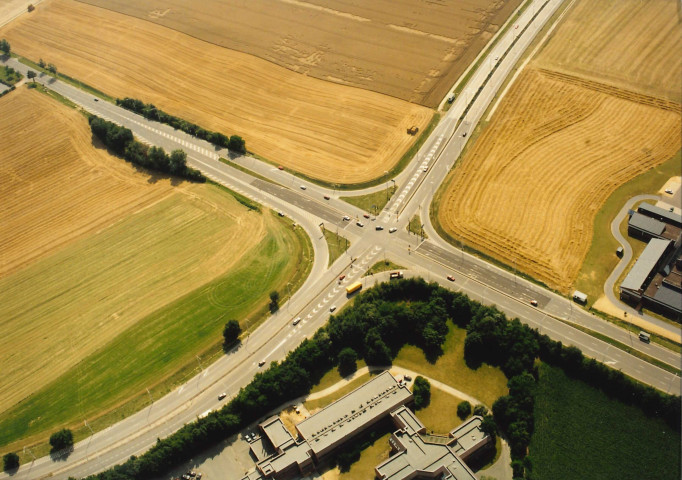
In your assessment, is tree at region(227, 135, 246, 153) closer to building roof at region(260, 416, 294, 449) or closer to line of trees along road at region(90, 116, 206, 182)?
line of trees along road at region(90, 116, 206, 182)

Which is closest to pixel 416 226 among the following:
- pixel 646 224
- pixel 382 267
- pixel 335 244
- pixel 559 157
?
pixel 382 267

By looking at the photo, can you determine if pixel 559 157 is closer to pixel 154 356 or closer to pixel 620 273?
pixel 620 273

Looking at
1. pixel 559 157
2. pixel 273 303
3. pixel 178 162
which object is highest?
pixel 178 162

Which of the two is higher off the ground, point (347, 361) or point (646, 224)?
point (347, 361)

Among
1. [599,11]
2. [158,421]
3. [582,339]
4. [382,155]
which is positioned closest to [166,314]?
[158,421]

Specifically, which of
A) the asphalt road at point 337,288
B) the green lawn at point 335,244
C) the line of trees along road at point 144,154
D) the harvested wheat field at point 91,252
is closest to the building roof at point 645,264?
the asphalt road at point 337,288

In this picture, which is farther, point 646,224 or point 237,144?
point 237,144

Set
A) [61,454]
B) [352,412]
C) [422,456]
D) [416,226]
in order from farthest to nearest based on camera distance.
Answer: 1. [416,226]
2. [61,454]
3. [352,412]
4. [422,456]
